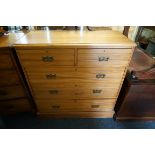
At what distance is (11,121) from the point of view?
165cm

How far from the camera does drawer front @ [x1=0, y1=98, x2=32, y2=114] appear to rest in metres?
1.52

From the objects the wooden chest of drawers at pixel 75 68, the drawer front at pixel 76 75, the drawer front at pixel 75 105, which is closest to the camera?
the wooden chest of drawers at pixel 75 68

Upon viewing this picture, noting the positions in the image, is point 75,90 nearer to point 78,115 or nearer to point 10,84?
point 78,115

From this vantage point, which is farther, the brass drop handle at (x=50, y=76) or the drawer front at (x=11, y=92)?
the drawer front at (x=11, y=92)

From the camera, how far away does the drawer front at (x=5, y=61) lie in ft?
3.64

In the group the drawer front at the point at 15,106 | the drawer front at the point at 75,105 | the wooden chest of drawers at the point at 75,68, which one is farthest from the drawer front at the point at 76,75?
the drawer front at the point at 15,106

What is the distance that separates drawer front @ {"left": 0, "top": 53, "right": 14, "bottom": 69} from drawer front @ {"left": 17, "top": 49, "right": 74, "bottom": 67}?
0.44 ft

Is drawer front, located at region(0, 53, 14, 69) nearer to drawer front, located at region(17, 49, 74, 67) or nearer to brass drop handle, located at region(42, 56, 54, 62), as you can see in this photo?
drawer front, located at region(17, 49, 74, 67)

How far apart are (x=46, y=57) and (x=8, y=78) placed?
1.65 ft

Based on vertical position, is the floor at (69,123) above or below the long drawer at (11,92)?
below

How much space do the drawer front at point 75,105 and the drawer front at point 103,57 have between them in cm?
52

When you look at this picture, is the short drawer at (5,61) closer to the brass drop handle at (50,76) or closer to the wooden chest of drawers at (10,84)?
the wooden chest of drawers at (10,84)
